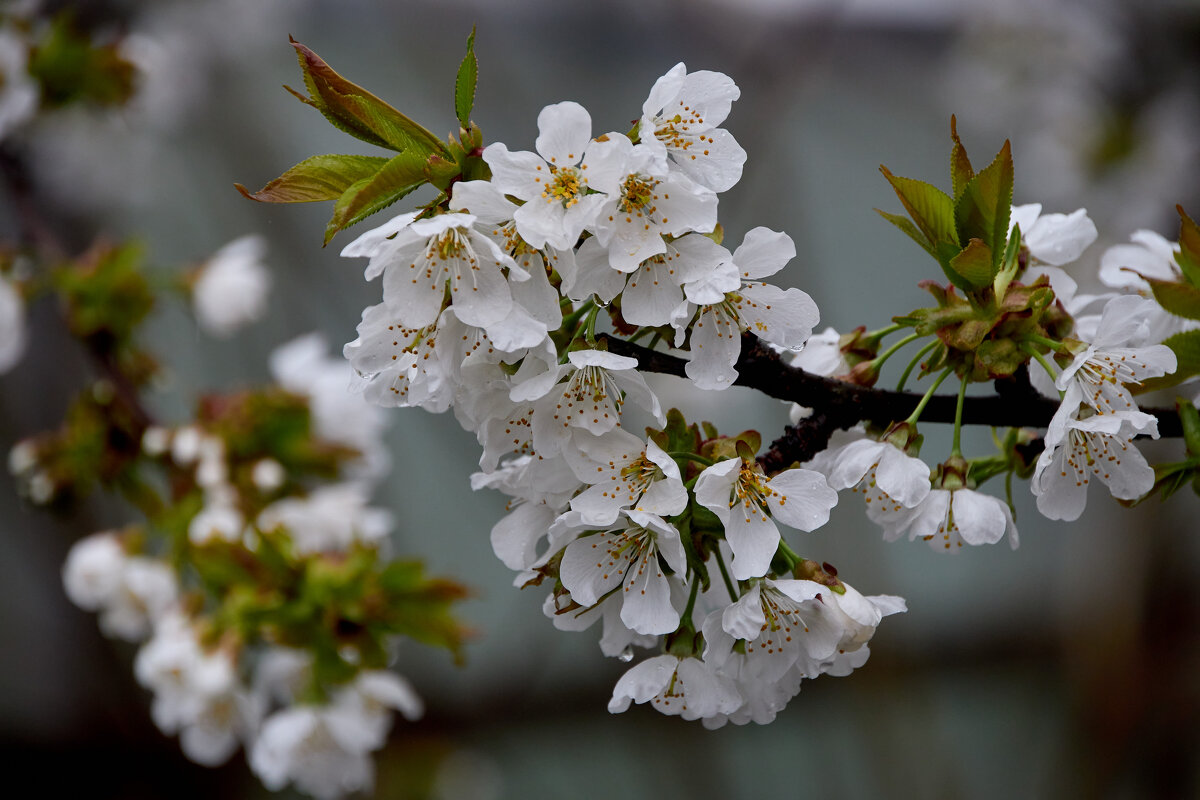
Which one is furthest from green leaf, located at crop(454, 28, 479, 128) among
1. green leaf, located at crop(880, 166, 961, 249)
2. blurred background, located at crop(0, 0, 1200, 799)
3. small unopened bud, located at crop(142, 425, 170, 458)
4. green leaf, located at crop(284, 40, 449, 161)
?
blurred background, located at crop(0, 0, 1200, 799)

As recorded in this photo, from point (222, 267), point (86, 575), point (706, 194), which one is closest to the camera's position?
point (706, 194)

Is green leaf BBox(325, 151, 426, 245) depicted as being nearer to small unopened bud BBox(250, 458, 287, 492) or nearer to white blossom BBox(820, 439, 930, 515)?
white blossom BBox(820, 439, 930, 515)

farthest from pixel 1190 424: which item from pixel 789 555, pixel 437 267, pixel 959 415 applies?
pixel 437 267

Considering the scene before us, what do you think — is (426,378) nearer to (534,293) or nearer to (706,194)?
(534,293)

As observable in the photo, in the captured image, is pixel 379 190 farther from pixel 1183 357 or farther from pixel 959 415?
pixel 1183 357

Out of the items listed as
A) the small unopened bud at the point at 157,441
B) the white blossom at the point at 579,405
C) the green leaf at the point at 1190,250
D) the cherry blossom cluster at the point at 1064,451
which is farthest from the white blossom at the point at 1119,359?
the small unopened bud at the point at 157,441

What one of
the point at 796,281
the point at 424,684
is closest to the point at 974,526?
the point at 796,281
